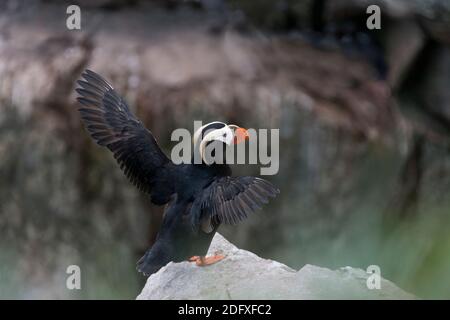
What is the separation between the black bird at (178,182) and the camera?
2.70m

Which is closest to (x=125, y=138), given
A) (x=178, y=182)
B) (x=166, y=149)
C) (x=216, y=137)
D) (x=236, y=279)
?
(x=178, y=182)

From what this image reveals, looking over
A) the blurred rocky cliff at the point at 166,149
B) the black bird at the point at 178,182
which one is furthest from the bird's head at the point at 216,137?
the blurred rocky cliff at the point at 166,149

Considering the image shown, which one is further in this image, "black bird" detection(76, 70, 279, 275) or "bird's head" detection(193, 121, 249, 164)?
"bird's head" detection(193, 121, 249, 164)

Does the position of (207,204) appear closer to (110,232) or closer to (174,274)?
(174,274)

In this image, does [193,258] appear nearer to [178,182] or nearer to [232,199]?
[178,182]

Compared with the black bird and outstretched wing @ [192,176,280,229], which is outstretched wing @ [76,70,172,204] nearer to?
the black bird

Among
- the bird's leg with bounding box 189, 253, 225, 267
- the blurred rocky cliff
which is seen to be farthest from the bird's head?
the blurred rocky cliff

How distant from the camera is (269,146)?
18.6 feet

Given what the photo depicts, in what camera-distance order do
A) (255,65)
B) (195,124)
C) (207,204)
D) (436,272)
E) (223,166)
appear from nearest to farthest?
1. (436,272)
2. (207,204)
3. (223,166)
4. (195,124)
5. (255,65)

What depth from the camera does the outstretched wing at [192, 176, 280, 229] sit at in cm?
264

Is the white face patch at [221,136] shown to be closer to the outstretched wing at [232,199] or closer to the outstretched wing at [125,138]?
the outstretched wing at [232,199]

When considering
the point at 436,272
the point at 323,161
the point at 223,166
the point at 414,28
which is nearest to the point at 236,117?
the point at 323,161

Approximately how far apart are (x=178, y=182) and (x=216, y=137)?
296 mm

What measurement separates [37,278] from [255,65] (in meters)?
2.42
